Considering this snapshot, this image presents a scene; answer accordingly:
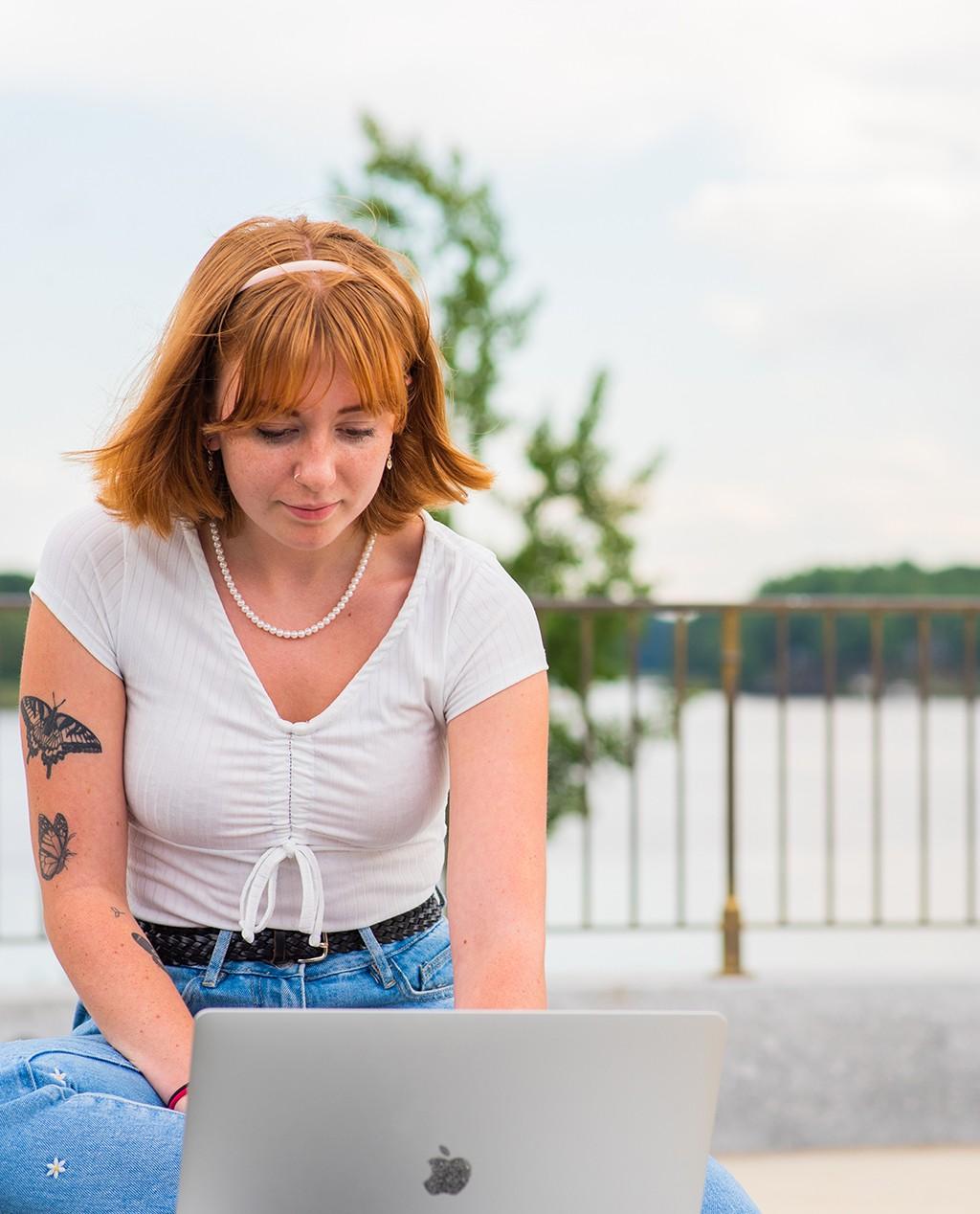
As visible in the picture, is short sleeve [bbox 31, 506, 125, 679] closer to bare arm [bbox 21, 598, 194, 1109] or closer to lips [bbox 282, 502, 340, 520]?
bare arm [bbox 21, 598, 194, 1109]

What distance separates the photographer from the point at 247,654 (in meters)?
1.45

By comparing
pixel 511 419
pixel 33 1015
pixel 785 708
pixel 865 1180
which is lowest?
pixel 865 1180

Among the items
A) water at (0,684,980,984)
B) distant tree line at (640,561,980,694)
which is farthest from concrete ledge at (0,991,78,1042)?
distant tree line at (640,561,980,694)

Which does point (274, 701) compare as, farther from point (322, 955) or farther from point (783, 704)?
point (783, 704)

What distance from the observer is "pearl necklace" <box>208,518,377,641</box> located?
1467 mm

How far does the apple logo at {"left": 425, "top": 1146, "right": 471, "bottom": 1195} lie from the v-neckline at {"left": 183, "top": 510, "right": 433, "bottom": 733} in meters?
0.54

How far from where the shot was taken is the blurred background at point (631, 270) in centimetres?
794

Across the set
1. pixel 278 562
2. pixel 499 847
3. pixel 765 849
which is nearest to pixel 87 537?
pixel 278 562

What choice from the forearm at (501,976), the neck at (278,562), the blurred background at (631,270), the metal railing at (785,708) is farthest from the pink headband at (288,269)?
the blurred background at (631,270)

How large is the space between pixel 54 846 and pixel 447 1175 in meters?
0.59

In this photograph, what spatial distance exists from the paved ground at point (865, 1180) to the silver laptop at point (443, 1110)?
1.86m

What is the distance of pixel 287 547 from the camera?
1.49 meters

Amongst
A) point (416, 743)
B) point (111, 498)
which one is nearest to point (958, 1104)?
point (416, 743)

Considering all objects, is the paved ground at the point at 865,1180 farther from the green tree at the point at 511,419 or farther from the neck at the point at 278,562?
the green tree at the point at 511,419
